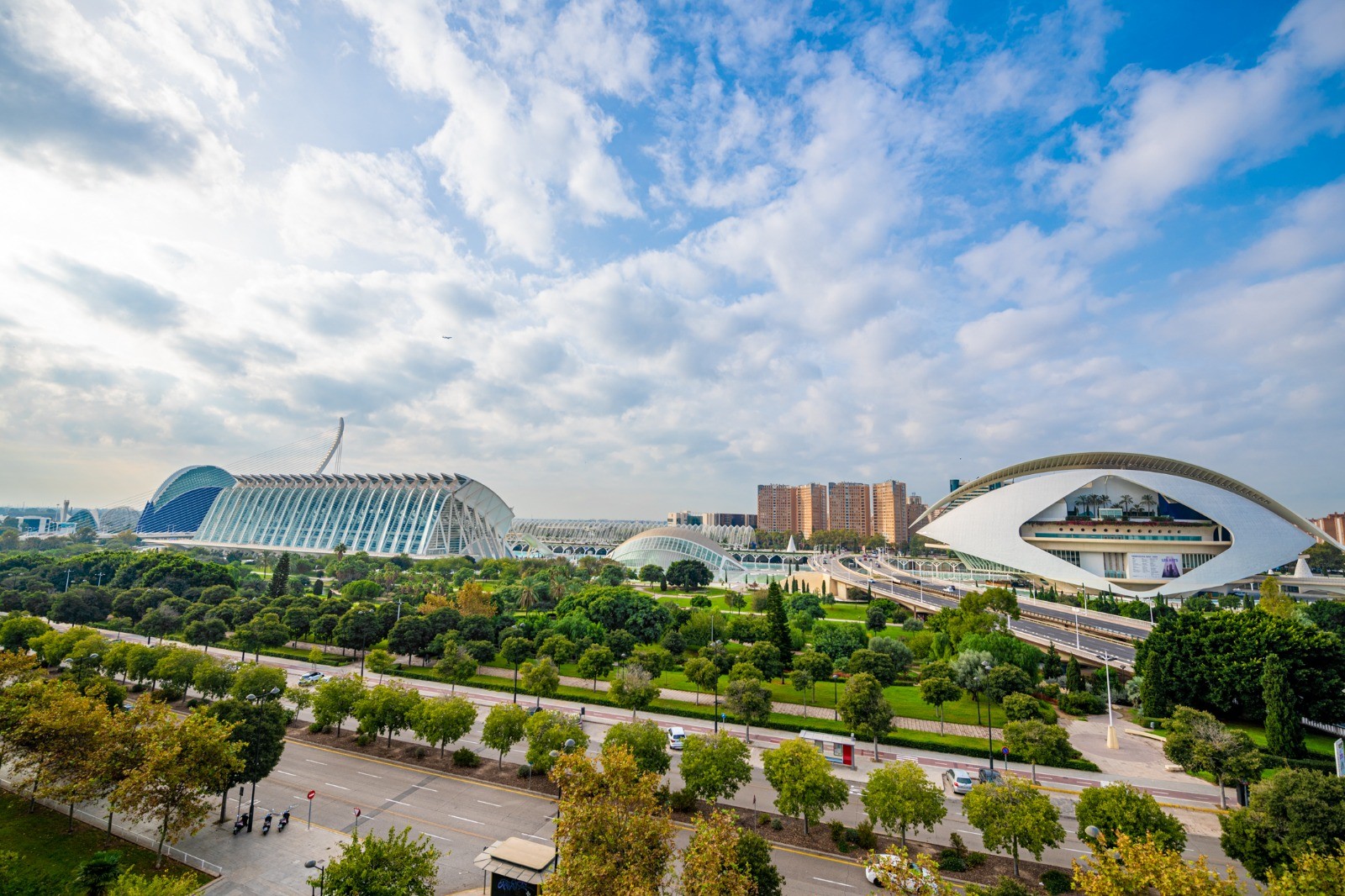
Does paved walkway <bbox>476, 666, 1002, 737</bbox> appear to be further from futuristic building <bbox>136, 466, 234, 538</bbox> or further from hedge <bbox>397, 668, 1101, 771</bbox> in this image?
futuristic building <bbox>136, 466, 234, 538</bbox>

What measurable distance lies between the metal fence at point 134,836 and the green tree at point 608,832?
469 inches

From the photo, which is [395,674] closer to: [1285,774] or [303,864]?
[303,864]

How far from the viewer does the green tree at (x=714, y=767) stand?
19234 mm

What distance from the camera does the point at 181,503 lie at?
130125 mm

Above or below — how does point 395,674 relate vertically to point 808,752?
below

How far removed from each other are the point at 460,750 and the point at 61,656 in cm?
2688

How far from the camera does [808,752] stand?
1928 centimetres

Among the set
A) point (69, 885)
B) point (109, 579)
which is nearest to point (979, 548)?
point (69, 885)

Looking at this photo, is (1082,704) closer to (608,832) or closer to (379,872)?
(608,832)

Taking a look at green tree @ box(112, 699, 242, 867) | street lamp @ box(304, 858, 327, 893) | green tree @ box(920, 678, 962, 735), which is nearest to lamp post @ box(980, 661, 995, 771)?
green tree @ box(920, 678, 962, 735)

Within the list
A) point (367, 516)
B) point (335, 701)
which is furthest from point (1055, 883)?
point (367, 516)

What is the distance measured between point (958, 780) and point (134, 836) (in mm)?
28751

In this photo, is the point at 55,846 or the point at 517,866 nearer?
the point at 517,866

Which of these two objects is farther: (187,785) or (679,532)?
(679,532)
